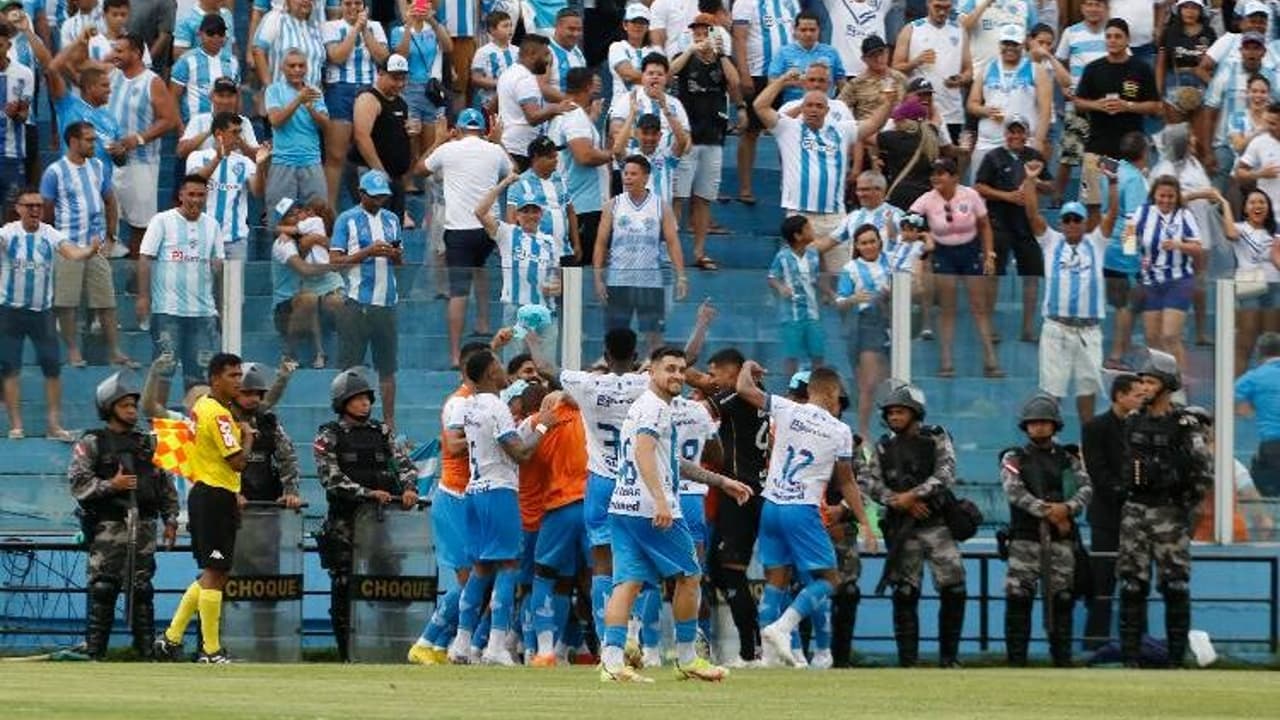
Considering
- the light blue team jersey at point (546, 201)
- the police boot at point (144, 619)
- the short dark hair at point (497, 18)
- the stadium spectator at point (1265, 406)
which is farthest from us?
the short dark hair at point (497, 18)

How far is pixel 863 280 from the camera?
83.0 ft

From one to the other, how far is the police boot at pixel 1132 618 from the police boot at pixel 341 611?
543 cm

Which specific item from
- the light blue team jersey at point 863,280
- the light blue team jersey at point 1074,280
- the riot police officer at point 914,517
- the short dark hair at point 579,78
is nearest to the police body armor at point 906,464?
the riot police officer at point 914,517

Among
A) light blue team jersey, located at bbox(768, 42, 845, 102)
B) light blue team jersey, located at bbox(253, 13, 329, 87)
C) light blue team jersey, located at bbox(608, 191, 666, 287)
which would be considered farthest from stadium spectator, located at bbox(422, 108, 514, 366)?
light blue team jersey, located at bbox(768, 42, 845, 102)

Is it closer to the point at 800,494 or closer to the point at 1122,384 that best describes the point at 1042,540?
the point at 1122,384

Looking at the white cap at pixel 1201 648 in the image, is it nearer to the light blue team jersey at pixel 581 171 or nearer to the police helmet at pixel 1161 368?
the police helmet at pixel 1161 368

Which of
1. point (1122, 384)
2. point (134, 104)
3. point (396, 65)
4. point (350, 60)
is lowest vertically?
point (1122, 384)

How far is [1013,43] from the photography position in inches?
1174

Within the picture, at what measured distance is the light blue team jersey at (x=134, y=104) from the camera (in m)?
28.3

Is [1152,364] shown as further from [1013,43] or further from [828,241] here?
[1013,43]

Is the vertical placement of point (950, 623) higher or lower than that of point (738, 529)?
lower

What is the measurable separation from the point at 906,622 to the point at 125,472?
5.50 metres

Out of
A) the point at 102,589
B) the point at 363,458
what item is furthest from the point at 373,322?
the point at 102,589

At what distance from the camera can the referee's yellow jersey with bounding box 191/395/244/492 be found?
2262 centimetres
